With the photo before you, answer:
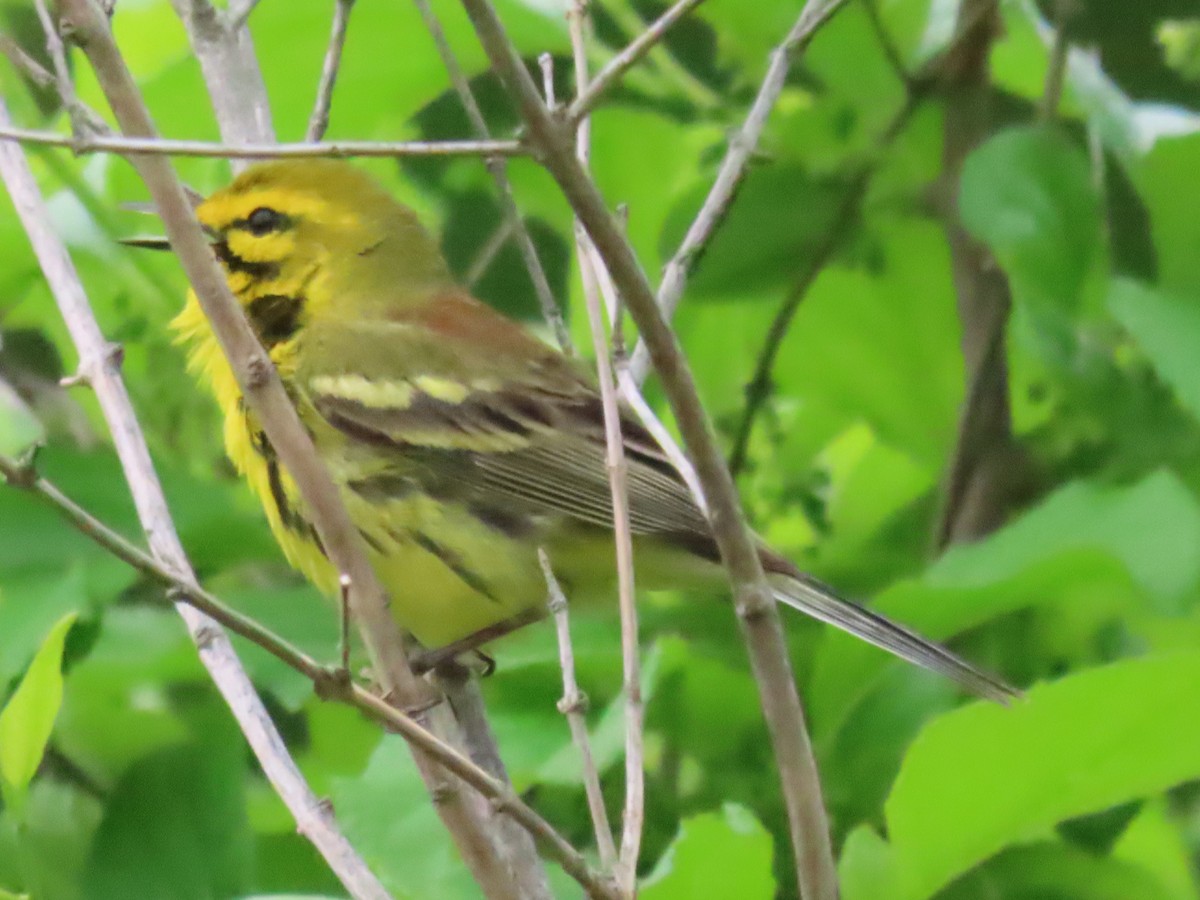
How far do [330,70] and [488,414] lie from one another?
0.71 meters

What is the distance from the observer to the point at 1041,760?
5.79 feet

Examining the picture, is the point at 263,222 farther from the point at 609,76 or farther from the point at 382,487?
the point at 609,76

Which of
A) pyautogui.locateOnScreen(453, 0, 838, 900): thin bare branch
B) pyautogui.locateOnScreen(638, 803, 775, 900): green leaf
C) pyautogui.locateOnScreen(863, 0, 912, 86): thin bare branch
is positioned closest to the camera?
pyautogui.locateOnScreen(453, 0, 838, 900): thin bare branch

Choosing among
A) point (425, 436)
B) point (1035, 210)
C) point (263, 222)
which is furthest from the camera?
point (263, 222)

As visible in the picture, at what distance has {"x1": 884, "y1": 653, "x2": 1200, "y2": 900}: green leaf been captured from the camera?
68.1 inches

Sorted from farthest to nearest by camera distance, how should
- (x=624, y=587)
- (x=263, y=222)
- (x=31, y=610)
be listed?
(x=263, y=222) → (x=31, y=610) → (x=624, y=587)

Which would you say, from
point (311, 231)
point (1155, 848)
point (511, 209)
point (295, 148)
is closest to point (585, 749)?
point (295, 148)

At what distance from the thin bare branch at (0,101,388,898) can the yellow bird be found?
0.40 m

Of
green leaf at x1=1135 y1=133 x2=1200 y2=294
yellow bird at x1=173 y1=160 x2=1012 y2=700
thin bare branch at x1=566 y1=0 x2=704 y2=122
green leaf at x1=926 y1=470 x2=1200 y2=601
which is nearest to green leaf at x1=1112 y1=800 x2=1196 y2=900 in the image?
green leaf at x1=926 y1=470 x2=1200 y2=601

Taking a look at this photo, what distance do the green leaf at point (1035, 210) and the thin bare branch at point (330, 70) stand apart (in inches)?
35.3

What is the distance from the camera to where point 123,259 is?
8.40ft

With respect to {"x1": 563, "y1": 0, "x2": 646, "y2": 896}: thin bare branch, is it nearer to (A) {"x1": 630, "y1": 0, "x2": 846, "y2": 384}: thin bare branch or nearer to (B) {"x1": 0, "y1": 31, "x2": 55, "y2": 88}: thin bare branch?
(A) {"x1": 630, "y1": 0, "x2": 846, "y2": 384}: thin bare branch

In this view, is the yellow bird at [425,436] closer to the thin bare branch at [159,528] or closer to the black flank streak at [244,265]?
the black flank streak at [244,265]

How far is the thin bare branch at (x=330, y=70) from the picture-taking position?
7.16ft
